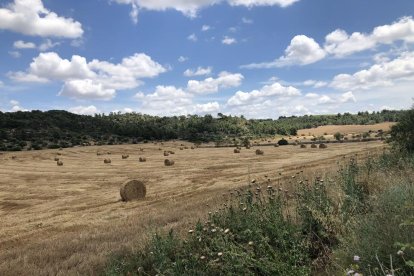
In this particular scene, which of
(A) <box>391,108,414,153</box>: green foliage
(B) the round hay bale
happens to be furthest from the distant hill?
(A) <box>391,108,414,153</box>: green foliage

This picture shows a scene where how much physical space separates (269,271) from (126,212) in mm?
Result: 12525

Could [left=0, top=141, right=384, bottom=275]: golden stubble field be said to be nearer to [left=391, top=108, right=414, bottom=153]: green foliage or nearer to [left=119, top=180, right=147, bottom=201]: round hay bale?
[left=119, top=180, right=147, bottom=201]: round hay bale

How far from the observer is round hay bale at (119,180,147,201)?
71.5 ft

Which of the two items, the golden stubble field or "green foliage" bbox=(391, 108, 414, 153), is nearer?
the golden stubble field

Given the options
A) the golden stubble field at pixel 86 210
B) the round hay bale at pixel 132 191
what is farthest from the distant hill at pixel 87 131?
the round hay bale at pixel 132 191

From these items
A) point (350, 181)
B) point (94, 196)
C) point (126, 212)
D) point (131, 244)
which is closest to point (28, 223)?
point (126, 212)

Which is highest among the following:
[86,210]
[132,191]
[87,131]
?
[87,131]

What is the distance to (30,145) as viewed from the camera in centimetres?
6800

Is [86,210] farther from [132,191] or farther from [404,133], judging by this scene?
[404,133]

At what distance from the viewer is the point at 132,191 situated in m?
22.1

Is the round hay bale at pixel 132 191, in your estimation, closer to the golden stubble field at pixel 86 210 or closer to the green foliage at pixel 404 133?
the golden stubble field at pixel 86 210

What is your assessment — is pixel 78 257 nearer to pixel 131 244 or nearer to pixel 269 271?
pixel 131 244

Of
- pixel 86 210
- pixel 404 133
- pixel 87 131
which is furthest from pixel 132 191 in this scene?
pixel 87 131

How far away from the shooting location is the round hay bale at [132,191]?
858 inches
